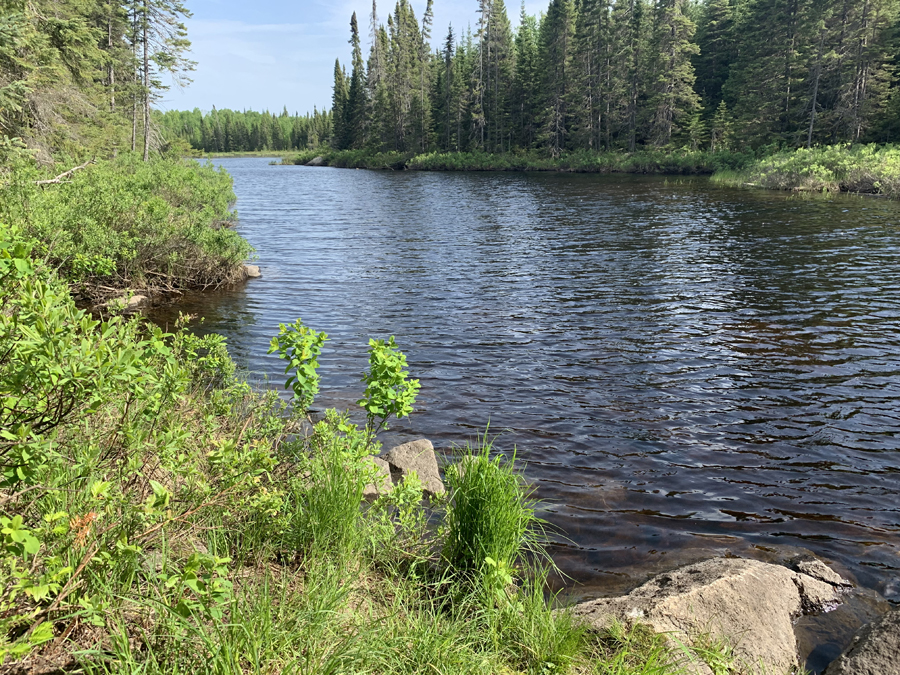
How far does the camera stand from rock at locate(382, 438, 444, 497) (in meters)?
6.01

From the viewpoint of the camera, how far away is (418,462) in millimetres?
6266

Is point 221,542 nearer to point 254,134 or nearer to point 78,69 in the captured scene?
point 78,69

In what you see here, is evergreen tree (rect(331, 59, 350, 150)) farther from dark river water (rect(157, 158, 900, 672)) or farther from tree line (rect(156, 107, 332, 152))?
dark river water (rect(157, 158, 900, 672))

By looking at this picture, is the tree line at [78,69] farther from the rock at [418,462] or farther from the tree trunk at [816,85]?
the tree trunk at [816,85]

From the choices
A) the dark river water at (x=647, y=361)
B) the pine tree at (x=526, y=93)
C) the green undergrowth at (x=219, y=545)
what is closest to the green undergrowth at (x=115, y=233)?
the dark river water at (x=647, y=361)

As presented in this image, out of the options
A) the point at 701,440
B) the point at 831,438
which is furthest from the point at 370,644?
the point at 831,438

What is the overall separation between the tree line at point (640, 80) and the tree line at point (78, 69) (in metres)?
40.5

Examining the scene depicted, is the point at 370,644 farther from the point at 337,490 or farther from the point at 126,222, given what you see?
the point at 126,222

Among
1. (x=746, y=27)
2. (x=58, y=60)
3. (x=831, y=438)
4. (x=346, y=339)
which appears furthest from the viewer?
(x=746, y=27)

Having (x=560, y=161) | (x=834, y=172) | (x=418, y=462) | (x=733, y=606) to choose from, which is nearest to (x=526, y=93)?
(x=560, y=161)

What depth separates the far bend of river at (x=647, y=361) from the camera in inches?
221

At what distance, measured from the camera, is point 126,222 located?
12.3 m

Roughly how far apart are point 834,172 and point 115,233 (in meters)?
35.7

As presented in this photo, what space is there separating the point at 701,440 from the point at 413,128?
253 feet
